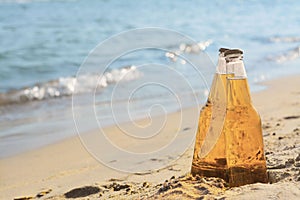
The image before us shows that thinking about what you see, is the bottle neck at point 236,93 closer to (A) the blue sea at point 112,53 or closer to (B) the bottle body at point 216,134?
(B) the bottle body at point 216,134

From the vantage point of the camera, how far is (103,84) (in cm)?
612

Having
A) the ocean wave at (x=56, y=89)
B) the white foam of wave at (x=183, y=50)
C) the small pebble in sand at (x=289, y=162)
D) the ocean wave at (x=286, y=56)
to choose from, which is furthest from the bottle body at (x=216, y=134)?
the ocean wave at (x=286, y=56)

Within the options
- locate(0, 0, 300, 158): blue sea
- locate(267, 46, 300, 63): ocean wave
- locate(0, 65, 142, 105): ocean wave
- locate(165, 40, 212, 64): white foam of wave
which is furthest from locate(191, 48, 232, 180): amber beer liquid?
locate(267, 46, 300, 63): ocean wave

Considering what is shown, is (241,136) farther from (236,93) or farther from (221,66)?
(221,66)

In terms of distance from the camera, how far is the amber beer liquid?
172cm

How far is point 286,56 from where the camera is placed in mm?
8227

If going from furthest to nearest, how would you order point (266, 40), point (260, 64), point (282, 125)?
point (266, 40), point (260, 64), point (282, 125)

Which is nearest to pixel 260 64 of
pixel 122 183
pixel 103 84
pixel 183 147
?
pixel 103 84

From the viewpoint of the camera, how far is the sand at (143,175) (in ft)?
5.42

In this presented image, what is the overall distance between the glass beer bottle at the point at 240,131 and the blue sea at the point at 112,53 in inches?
6.9

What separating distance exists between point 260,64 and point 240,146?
20.0ft

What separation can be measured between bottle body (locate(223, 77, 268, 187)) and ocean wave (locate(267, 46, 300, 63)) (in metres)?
6.40

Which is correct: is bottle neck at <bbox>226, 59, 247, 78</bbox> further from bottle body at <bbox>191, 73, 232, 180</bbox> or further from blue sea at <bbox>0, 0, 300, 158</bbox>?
blue sea at <bbox>0, 0, 300, 158</bbox>

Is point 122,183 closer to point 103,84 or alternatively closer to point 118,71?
point 103,84
